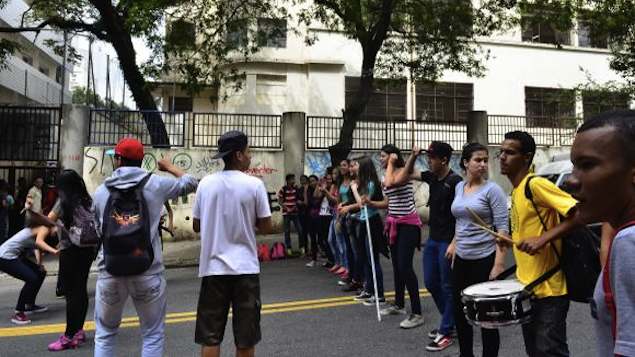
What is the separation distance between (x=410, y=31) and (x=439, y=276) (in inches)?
385

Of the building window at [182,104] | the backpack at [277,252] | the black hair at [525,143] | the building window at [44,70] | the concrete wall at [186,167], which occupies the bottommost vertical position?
the backpack at [277,252]

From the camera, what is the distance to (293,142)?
1550cm

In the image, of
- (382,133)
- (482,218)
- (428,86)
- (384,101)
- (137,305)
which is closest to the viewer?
(137,305)

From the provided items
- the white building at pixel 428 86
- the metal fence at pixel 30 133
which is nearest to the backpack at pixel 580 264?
the metal fence at pixel 30 133

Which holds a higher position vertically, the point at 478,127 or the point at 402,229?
the point at 478,127

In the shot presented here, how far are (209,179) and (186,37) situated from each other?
10141mm

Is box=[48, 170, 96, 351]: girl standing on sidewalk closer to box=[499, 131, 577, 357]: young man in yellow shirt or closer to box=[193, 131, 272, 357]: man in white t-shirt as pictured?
box=[193, 131, 272, 357]: man in white t-shirt

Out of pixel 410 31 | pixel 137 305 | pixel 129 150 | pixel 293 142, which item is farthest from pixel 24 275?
pixel 410 31

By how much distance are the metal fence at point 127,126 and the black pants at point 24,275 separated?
8.33 m

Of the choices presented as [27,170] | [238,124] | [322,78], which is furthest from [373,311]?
[322,78]

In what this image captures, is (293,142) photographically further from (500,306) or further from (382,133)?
(500,306)

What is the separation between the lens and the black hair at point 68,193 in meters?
5.30

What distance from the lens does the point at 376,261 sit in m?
6.50

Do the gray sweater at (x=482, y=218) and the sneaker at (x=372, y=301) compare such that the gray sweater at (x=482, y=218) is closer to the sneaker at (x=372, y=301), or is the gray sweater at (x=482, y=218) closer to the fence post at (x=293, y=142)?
the sneaker at (x=372, y=301)
